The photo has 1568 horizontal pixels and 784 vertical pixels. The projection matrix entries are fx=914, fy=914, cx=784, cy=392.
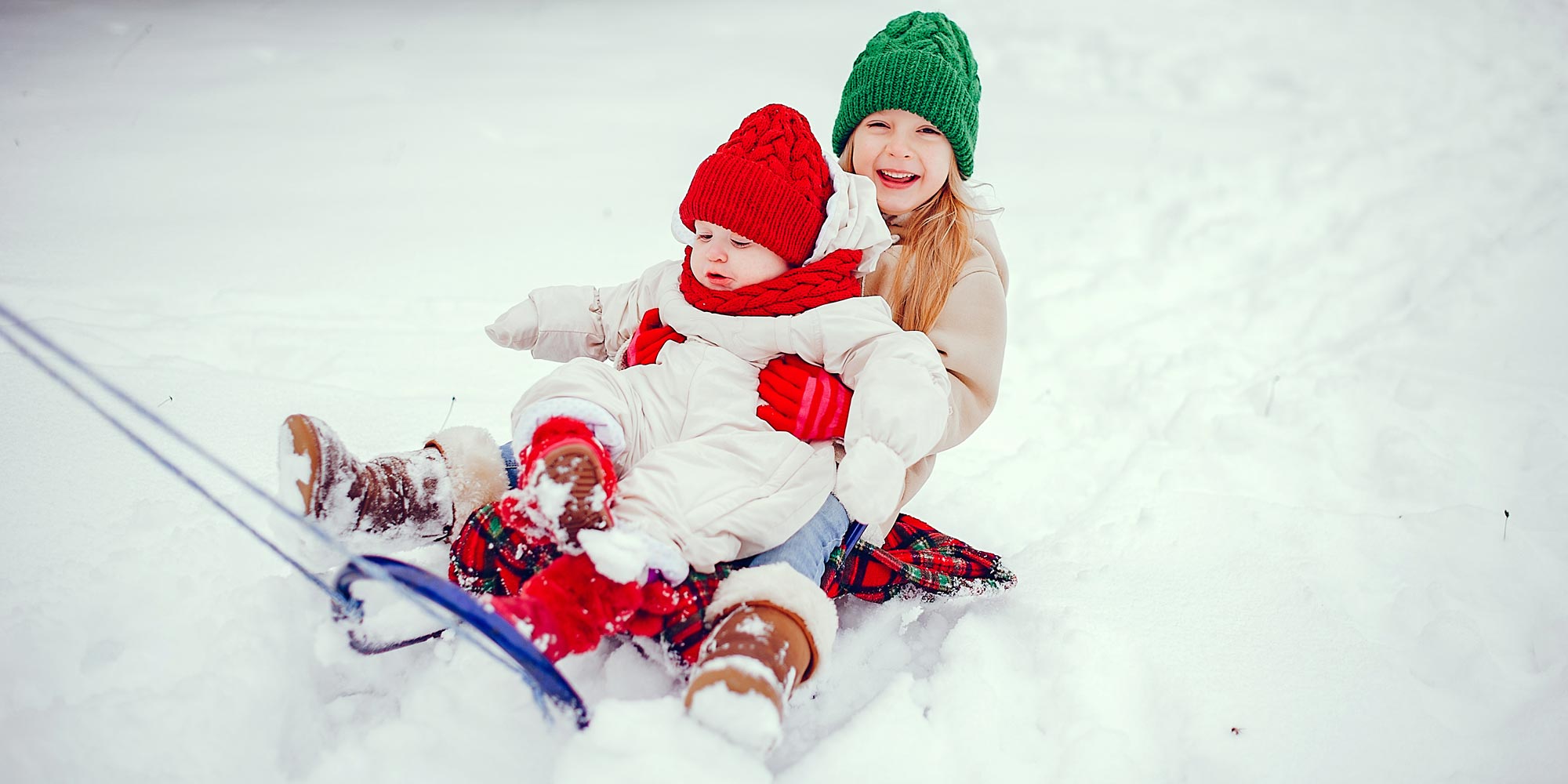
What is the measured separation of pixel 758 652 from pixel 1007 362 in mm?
2097

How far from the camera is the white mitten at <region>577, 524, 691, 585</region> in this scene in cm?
117

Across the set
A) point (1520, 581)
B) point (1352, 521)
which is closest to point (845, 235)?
point (1352, 521)

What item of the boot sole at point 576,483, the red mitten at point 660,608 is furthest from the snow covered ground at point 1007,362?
the boot sole at point 576,483

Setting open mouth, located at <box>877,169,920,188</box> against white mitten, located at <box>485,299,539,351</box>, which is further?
open mouth, located at <box>877,169,920,188</box>

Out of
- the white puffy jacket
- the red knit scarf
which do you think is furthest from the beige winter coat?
the red knit scarf

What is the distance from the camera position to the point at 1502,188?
3.93 meters

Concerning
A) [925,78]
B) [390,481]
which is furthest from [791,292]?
[390,481]

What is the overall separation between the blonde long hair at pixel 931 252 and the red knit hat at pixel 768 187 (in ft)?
0.93

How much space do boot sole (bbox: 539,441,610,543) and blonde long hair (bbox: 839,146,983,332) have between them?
811 millimetres

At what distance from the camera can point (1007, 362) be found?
120 inches

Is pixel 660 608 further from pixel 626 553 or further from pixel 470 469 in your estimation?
pixel 470 469

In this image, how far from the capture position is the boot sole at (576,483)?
3.85 feet

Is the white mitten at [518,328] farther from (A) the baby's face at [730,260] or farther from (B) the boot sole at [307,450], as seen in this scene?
(B) the boot sole at [307,450]

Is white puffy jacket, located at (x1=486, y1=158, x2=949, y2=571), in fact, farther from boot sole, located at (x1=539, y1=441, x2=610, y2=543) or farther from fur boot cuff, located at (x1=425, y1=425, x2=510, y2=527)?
fur boot cuff, located at (x1=425, y1=425, x2=510, y2=527)
